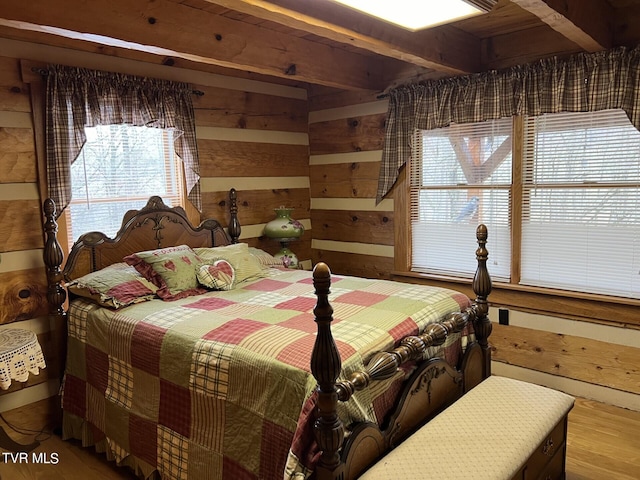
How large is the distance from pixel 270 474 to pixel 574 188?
262 centimetres

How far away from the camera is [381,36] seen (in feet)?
8.93

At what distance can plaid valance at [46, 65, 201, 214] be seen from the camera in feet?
9.79

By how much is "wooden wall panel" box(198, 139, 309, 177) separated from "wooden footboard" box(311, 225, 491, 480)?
7.21 feet

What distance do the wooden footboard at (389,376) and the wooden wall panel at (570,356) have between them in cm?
87

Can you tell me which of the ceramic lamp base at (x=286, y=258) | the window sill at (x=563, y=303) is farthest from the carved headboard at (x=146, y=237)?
the window sill at (x=563, y=303)

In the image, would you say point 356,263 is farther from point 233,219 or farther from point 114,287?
point 114,287

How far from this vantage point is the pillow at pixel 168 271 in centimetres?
301

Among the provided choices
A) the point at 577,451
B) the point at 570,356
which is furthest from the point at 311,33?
the point at 577,451

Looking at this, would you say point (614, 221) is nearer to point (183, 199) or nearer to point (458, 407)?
point (458, 407)

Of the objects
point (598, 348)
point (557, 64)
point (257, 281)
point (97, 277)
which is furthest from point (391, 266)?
point (97, 277)

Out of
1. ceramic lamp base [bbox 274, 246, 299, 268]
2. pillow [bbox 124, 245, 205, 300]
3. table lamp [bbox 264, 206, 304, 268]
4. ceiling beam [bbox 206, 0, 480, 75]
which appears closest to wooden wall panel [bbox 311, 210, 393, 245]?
table lamp [bbox 264, 206, 304, 268]

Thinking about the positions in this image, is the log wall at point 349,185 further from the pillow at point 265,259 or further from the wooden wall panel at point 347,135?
the pillow at point 265,259

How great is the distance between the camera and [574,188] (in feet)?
10.6

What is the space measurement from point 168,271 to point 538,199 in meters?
2.53
